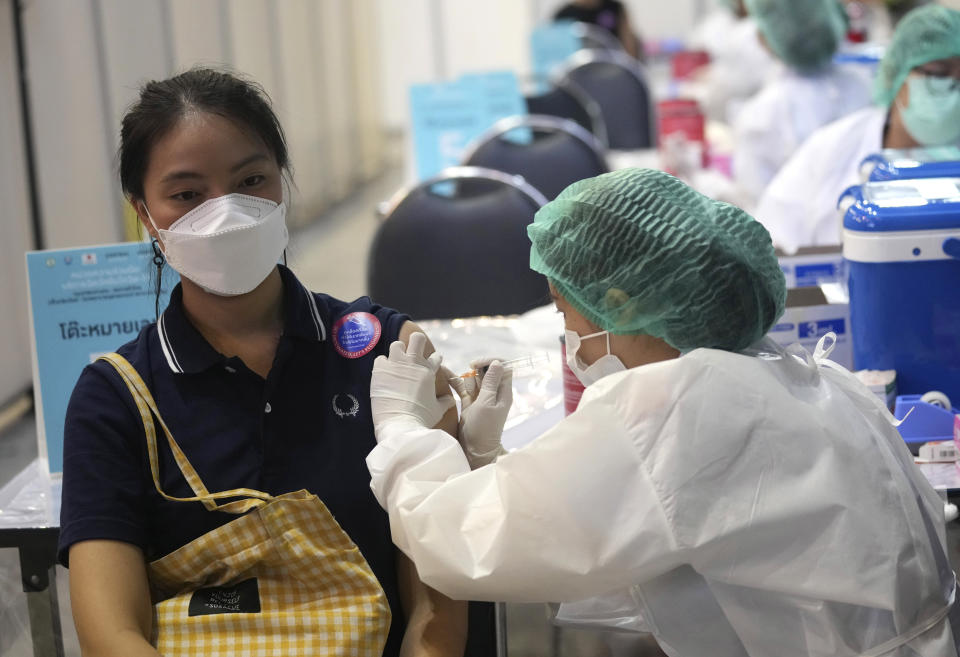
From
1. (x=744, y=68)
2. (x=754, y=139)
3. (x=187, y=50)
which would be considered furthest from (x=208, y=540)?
(x=744, y=68)

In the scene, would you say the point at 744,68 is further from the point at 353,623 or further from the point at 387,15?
the point at 387,15

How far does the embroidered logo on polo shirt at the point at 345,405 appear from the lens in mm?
1526

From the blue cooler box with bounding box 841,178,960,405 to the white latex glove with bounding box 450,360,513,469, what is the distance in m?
0.65

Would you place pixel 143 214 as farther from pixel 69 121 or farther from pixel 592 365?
pixel 69 121

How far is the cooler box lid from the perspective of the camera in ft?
5.88

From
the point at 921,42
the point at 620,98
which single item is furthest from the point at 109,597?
the point at 620,98

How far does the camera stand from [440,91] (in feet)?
13.5

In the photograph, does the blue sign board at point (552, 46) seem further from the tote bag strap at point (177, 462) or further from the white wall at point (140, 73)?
the tote bag strap at point (177, 462)

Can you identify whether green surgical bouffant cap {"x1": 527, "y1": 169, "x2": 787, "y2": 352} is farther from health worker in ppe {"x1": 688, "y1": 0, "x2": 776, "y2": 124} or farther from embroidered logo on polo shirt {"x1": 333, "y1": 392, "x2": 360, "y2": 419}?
health worker in ppe {"x1": 688, "y1": 0, "x2": 776, "y2": 124}

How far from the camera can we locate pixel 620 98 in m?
5.60

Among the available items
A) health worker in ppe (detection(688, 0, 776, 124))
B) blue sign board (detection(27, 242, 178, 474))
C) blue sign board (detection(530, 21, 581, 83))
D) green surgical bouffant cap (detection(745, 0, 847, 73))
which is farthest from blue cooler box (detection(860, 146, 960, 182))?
blue sign board (detection(530, 21, 581, 83))

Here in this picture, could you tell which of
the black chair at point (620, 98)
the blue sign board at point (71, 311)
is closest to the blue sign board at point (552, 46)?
the black chair at point (620, 98)

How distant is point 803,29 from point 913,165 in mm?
1842

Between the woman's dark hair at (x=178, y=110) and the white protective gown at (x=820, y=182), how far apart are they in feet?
5.85
